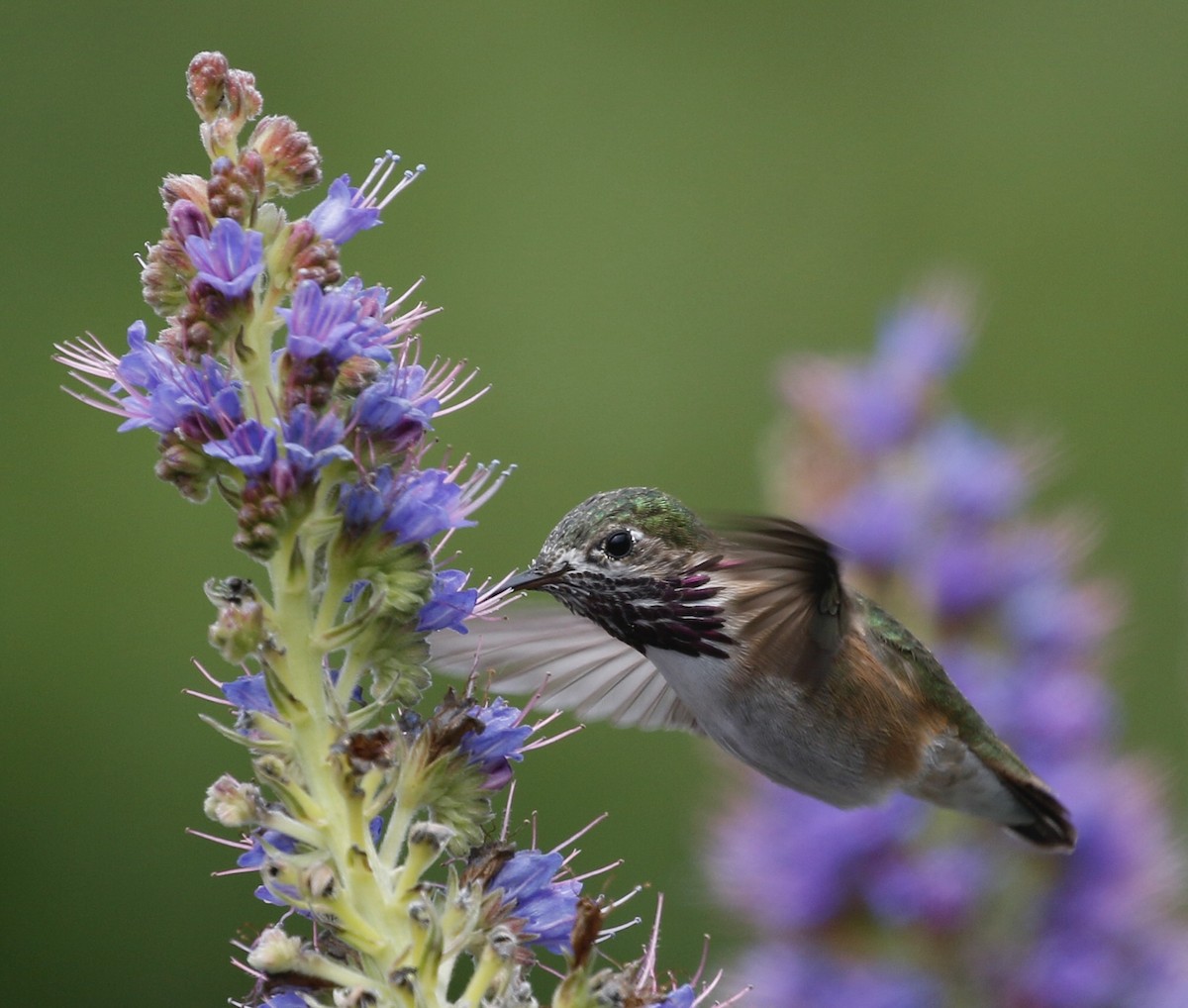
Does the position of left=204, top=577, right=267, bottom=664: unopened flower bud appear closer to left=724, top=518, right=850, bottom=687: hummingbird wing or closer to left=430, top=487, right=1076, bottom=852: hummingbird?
left=430, top=487, right=1076, bottom=852: hummingbird

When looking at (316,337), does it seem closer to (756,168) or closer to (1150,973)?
(1150,973)

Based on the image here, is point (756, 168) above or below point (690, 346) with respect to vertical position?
above

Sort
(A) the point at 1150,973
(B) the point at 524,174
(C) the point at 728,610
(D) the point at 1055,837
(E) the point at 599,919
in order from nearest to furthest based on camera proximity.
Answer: (E) the point at 599,919 < (C) the point at 728,610 < (D) the point at 1055,837 < (A) the point at 1150,973 < (B) the point at 524,174

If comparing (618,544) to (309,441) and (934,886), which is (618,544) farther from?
(934,886)

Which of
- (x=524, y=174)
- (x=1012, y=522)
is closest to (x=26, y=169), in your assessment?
(x=524, y=174)

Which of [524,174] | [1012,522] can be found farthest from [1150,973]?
[524,174]

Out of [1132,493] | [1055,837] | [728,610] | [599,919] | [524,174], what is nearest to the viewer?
[599,919]

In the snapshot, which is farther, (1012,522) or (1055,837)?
(1012,522)

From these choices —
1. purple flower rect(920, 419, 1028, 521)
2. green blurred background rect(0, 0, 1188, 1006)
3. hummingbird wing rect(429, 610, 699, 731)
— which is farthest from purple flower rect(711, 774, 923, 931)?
hummingbird wing rect(429, 610, 699, 731)

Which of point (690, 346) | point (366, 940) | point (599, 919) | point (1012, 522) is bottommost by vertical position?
point (366, 940)
